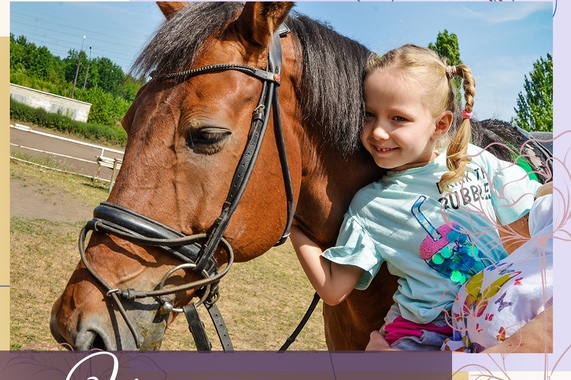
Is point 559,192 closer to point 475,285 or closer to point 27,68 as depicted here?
point 475,285

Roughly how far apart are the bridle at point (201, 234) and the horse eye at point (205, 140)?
0.34 feet

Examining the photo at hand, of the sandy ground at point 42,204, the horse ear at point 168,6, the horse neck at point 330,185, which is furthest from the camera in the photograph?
the sandy ground at point 42,204

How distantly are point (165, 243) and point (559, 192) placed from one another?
1285 mm

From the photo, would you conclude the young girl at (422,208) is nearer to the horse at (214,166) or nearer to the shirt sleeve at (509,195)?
the shirt sleeve at (509,195)

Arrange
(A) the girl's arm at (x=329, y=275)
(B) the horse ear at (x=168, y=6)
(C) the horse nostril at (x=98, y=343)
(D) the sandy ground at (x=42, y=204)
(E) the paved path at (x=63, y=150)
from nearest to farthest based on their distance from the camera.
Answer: (C) the horse nostril at (x=98, y=343), (A) the girl's arm at (x=329, y=275), (B) the horse ear at (x=168, y=6), (D) the sandy ground at (x=42, y=204), (E) the paved path at (x=63, y=150)

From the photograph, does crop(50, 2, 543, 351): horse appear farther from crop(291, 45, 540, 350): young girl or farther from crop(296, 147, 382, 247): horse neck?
crop(291, 45, 540, 350): young girl

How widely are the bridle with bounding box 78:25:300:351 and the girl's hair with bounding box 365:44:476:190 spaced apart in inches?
17.0

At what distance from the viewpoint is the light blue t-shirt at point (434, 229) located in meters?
1.82

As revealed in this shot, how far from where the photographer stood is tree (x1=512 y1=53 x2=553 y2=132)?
2.37m

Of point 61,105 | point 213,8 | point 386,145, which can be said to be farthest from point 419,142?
point 61,105

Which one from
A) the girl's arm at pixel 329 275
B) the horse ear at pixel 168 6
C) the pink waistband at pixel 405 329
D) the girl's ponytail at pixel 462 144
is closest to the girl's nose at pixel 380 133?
the girl's ponytail at pixel 462 144

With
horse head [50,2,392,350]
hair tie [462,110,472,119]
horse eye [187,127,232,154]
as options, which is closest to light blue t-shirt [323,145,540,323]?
hair tie [462,110,472,119]

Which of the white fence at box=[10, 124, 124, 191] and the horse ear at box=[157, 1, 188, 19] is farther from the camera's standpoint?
the white fence at box=[10, 124, 124, 191]

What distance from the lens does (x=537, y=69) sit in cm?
246
